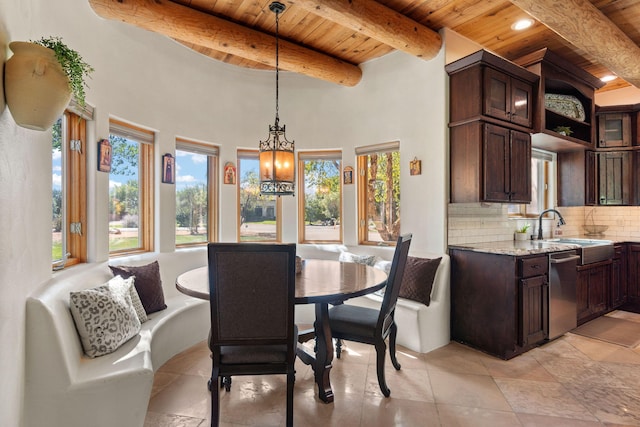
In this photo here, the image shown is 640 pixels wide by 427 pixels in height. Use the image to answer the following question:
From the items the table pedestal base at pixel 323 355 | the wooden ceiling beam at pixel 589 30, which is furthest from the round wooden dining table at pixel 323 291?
the wooden ceiling beam at pixel 589 30

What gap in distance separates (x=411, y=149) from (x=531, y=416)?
252 cm

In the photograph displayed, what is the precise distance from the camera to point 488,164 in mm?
3189

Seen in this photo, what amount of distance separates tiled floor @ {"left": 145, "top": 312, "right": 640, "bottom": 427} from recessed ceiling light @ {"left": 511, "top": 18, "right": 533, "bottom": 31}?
9.87 ft

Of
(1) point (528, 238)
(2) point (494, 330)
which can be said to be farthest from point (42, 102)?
(1) point (528, 238)

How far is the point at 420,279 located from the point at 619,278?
2969 mm

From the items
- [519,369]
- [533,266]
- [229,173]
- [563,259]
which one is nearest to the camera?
[519,369]

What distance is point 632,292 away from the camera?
4230mm

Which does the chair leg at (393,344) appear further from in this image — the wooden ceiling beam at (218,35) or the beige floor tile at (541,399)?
the wooden ceiling beam at (218,35)

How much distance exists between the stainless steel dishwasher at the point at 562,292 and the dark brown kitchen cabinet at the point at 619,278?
110 centimetres

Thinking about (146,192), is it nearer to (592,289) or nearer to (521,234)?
(521,234)

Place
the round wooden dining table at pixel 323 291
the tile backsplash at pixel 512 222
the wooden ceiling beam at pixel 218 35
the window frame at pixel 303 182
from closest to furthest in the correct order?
the round wooden dining table at pixel 323 291, the wooden ceiling beam at pixel 218 35, the tile backsplash at pixel 512 222, the window frame at pixel 303 182

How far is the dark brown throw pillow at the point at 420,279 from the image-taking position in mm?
3158

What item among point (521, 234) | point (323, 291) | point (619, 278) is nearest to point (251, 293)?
point (323, 291)

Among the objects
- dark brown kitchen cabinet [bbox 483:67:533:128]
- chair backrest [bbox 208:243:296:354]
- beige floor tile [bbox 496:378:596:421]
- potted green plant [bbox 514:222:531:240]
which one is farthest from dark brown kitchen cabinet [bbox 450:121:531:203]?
chair backrest [bbox 208:243:296:354]
